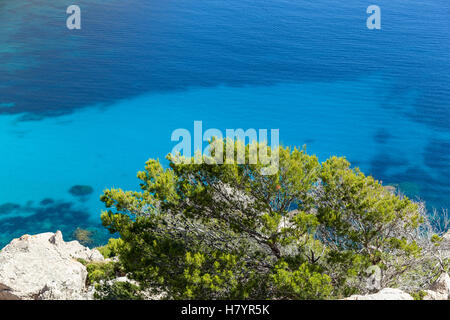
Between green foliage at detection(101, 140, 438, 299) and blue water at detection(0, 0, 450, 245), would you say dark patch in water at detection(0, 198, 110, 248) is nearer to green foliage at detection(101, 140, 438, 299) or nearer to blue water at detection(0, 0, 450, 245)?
blue water at detection(0, 0, 450, 245)

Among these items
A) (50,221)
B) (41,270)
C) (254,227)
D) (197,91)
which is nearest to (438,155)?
(197,91)

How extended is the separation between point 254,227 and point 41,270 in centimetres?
717

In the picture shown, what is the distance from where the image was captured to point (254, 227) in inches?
353

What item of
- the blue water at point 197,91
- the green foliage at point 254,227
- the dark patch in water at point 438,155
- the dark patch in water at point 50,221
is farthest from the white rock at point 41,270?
the dark patch in water at point 438,155

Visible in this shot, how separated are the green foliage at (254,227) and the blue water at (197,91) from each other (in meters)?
10.2

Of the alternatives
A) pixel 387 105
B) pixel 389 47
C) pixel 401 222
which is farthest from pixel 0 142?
pixel 389 47

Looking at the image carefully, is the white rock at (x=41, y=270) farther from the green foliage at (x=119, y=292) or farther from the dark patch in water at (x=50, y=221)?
the dark patch in water at (x=50, y=221)

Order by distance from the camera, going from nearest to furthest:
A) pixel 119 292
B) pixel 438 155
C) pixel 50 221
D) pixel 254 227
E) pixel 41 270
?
pixel 254 227, pixel 119 292, pixel 41 270, pixel 50 221, pixel 438 155

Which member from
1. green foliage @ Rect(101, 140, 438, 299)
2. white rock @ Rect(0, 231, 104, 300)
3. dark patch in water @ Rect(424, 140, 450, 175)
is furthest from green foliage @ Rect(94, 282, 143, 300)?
dark patch in water @ Rect(424, 140, 450, 175)

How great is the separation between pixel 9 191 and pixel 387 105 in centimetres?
2472

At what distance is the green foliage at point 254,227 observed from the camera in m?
8.59

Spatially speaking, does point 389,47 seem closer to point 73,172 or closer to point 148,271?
point 73,172

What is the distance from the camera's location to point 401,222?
30.7 ft

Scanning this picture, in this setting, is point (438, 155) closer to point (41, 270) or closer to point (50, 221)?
point (50, 221)
